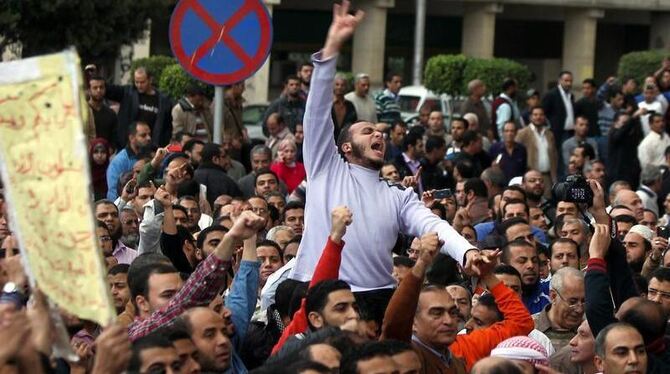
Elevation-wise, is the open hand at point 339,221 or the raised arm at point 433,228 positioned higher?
the open hand at point 339,221

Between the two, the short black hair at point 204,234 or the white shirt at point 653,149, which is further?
the white shirt at point 653,149

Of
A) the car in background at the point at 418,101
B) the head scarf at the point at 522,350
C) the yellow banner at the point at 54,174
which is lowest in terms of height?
the car in background at the point at 418,101

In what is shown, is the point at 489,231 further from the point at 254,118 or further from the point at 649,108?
the point at 254,118

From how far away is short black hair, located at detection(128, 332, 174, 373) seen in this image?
22.5ft

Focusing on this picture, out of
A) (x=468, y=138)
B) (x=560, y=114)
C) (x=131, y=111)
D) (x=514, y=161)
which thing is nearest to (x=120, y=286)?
(x=131, y=111)

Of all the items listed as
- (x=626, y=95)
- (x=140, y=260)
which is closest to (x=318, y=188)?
(x=140, y=260)

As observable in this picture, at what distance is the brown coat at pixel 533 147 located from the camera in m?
20.2

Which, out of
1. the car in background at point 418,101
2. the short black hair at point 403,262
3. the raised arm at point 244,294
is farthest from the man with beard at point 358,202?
the car in background at point 418,101

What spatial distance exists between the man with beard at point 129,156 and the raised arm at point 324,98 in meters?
6.29

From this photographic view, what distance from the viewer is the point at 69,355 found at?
20.2 feet

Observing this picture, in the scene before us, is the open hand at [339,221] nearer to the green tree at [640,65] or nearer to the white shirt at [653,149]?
the white shirt at [653,149]

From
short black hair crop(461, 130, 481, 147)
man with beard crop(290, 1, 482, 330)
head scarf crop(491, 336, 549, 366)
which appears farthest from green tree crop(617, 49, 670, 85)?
head scarf crop(491, 336, 549, 366)

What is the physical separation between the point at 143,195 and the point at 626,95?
13.6 m

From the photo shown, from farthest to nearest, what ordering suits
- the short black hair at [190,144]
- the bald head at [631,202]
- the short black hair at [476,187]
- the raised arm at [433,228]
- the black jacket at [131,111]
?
the black jacket at [131,111]
the short black hair at [190,144]
the bald head at [631,202]
the short black hair at [476,187]
the raised arm at [433,228]
